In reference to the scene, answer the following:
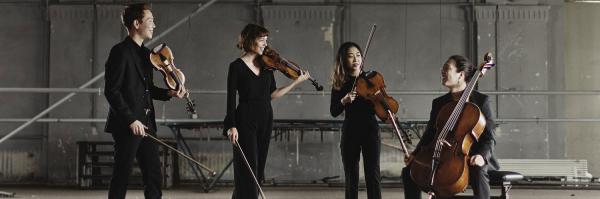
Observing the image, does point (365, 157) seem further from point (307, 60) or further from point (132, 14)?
point (307, 60)

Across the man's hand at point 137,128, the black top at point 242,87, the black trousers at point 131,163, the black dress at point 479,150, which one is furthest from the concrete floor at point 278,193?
the man's hand at point 137,128

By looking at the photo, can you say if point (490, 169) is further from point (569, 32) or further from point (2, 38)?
point (2, 38)

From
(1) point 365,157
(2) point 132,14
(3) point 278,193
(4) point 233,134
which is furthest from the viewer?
(3) point 278,193

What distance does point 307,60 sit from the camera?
29.9ft

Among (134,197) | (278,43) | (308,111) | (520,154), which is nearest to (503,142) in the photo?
(520,154)

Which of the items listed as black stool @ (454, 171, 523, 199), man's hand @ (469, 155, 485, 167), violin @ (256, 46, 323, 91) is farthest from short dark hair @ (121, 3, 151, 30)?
black stool @ (454, 171, 523, 199)

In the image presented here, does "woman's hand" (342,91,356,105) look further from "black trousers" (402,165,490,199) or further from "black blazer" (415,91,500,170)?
"black trousers" (402,165,490,199)

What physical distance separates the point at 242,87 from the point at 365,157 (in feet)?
2.95

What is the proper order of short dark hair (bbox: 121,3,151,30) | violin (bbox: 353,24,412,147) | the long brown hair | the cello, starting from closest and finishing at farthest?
the cello, short dark hair (bbox: 121,3,151,30), violin (bbox: 353,24,412,147), the long brown hair

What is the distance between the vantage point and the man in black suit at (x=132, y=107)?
359 cm

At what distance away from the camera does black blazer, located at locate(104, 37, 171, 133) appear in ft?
11.8

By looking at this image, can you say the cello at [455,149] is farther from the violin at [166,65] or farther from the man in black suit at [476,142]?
the violin at [166,65]

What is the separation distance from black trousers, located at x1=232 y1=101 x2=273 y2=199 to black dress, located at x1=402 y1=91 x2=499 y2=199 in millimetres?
762

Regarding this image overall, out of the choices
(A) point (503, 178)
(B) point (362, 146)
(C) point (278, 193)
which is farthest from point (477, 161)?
(C) point (278, 193)
